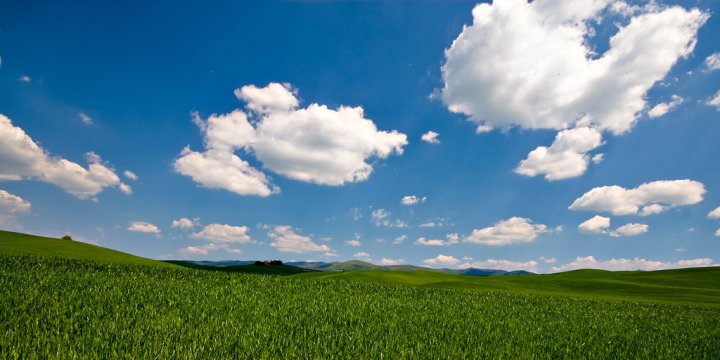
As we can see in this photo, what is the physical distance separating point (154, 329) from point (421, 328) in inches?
258

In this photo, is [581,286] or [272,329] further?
[581,286]

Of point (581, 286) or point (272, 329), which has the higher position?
point (272, 329)

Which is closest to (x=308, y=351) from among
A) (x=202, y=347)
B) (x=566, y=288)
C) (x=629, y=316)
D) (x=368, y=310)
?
(x=202, y=347)

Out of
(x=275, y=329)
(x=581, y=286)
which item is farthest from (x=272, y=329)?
(x=581, y=286)

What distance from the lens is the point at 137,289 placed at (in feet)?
43.3

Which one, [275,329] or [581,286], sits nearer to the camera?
[275,329]

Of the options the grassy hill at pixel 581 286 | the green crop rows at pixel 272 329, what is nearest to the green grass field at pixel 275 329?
the green crop rows at pixel 272 329

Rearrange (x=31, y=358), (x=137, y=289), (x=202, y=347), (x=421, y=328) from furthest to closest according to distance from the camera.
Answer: (x=137, y=289) → (x=421, y=328) → (x=202, y=347) → (x=31, y=358)

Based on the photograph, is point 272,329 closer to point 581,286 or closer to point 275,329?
point 275,329

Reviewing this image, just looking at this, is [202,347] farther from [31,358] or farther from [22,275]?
[22,275]

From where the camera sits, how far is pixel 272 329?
8.47 metres

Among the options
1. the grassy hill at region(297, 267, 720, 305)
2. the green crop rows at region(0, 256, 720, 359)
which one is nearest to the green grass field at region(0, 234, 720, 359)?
the green crop rows at region(0, 256, 720, 359)

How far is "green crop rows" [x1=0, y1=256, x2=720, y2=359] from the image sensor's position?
6645 mm

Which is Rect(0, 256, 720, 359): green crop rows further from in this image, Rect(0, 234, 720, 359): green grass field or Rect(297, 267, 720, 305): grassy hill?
Rect(297, 267, 720, 305): grassy hill
